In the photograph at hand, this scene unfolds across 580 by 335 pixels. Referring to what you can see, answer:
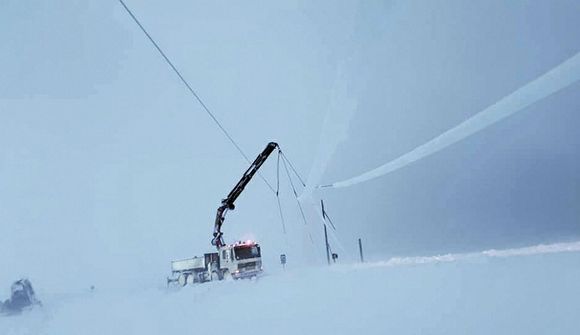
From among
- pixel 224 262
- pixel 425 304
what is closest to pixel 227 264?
pixel 224 262

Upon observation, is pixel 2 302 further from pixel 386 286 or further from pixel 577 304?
pixel 577 304

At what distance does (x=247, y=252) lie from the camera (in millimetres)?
30078

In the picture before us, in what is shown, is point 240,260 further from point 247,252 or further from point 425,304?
point 425,304

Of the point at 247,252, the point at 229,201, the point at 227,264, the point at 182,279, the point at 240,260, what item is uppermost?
the point at 229,201

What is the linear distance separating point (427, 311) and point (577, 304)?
3.24 metres

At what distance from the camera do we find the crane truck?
29.5m

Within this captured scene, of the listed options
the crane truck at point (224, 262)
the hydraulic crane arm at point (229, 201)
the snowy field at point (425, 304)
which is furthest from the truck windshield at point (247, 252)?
the snowy field at point (425, 304)

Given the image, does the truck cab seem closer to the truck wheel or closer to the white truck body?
the white truck body

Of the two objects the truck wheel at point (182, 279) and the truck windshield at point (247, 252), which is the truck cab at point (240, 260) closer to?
the truck windshield at point (247, 252)

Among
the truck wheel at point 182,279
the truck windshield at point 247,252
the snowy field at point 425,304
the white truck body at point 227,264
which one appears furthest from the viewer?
the truck wheel at point 182,279

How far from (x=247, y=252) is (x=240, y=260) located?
89 cm

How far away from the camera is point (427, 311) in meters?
10.3

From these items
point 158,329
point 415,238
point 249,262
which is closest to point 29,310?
point 249,262

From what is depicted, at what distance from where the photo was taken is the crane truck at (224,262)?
29453 millimetres
